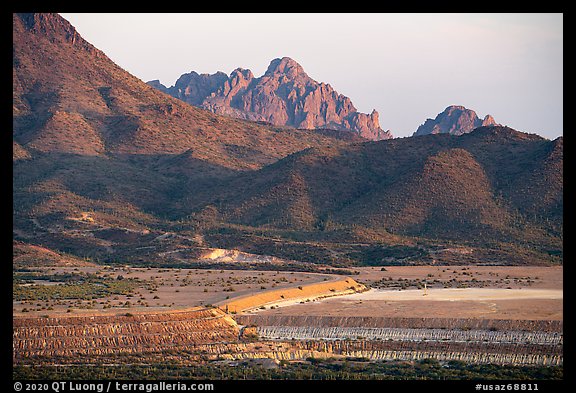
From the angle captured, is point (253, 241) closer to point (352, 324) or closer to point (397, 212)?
point (397, 212)

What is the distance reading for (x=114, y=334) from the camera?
68812mm

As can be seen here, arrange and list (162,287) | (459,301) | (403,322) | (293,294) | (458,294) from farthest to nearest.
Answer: (162,287) → (458,294) → (293,294) → (459,301) → (403,322)

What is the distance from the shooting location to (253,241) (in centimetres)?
15412

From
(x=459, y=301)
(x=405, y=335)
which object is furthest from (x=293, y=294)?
(x=405, y=335)

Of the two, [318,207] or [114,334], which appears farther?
[318,207]

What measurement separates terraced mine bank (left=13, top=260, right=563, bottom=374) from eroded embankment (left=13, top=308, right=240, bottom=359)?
3.2 inches

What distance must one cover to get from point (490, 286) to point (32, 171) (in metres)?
99.2

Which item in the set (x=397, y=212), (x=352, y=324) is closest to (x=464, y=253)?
(x=397, y=212)

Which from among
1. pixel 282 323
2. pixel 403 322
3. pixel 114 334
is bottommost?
pixel 114 334

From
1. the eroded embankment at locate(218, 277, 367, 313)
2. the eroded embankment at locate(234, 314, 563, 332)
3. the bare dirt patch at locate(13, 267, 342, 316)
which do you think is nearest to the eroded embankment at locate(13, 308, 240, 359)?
the eroded embankment at locate(234, 314, 563, 332)

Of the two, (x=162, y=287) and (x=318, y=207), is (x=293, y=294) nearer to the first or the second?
(x=162, y=287)

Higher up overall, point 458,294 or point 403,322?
point 458,294

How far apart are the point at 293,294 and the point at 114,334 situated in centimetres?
2919

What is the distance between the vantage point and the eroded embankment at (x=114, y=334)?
66.2 m
